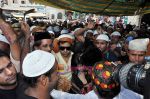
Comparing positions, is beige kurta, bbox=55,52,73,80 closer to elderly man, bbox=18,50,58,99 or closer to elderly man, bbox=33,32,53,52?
elderly man, bbox=33,32,53,52

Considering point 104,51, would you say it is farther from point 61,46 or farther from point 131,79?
point 131,79

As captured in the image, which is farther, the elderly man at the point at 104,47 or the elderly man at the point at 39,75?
the elderly man at the point at 104,47

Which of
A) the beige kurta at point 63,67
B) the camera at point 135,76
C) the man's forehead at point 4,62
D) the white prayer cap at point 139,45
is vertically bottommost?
the beige kurta at point 63,67

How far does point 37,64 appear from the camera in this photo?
2.69m

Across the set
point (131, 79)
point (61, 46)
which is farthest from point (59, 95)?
point (61, 46)

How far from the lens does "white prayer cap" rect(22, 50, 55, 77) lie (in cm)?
266

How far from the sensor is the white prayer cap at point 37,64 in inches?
105

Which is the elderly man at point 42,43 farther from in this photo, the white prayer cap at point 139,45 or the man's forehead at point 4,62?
the man's forehead at point 4,62

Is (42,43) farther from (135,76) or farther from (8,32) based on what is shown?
(135,76)

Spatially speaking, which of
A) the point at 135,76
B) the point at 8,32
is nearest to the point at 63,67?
the point at 8,32

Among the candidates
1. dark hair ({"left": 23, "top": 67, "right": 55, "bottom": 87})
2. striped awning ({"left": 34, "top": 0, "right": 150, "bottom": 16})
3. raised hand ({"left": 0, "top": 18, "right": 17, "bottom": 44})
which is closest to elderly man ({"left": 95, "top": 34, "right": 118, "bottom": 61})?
striped awning ({"left": 34, "top": 0, "right": 150, "bottom": 16})

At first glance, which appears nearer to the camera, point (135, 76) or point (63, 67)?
point (135, 76)

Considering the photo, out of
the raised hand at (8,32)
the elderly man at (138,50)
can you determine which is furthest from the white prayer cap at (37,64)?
the elderly man at (138,50)

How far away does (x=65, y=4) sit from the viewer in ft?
25.5
